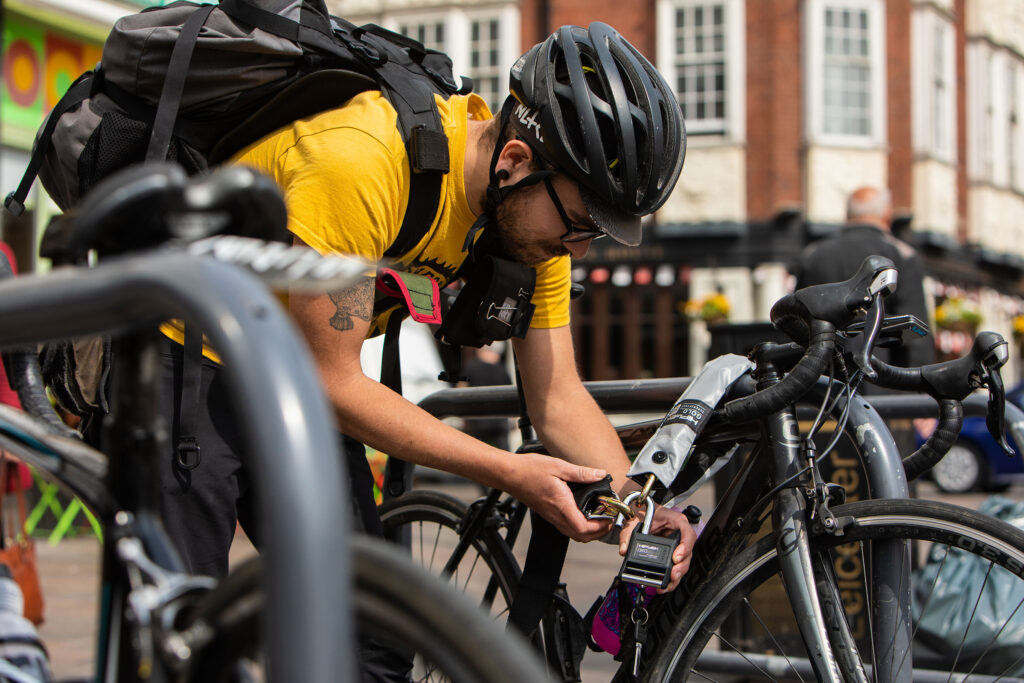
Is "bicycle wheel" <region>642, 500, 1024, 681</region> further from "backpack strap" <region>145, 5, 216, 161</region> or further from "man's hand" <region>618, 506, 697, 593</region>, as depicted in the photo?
"backpack strap" <region>145, 5, 216, 161</region>

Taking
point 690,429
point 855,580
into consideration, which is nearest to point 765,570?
point 690,429

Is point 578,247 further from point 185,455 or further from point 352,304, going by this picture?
point 185,455

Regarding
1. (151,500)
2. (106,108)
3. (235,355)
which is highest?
(106,108)

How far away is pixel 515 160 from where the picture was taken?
2342 millimetres

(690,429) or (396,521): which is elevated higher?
(690,429)

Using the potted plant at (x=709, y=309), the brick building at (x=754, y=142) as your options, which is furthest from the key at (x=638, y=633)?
the brick building at (x=754, y=142)

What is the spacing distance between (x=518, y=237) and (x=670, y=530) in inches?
26.8

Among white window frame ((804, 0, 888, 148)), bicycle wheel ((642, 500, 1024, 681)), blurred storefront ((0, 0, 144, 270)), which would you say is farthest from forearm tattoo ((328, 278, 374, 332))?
white window frame ((804, 0, 888, 148))

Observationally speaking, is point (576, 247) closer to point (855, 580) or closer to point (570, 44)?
point (570, 44)

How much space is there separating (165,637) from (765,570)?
1.32 meters

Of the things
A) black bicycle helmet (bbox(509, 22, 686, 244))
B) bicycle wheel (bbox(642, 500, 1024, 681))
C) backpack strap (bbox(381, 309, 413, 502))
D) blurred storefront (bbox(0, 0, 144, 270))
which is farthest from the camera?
blurred storefront (bbox(0, 0, 144, 270))

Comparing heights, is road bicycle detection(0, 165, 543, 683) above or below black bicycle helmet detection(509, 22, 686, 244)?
below

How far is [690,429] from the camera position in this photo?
2.24 m

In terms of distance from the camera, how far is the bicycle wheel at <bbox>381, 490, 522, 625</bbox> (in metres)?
2.73
